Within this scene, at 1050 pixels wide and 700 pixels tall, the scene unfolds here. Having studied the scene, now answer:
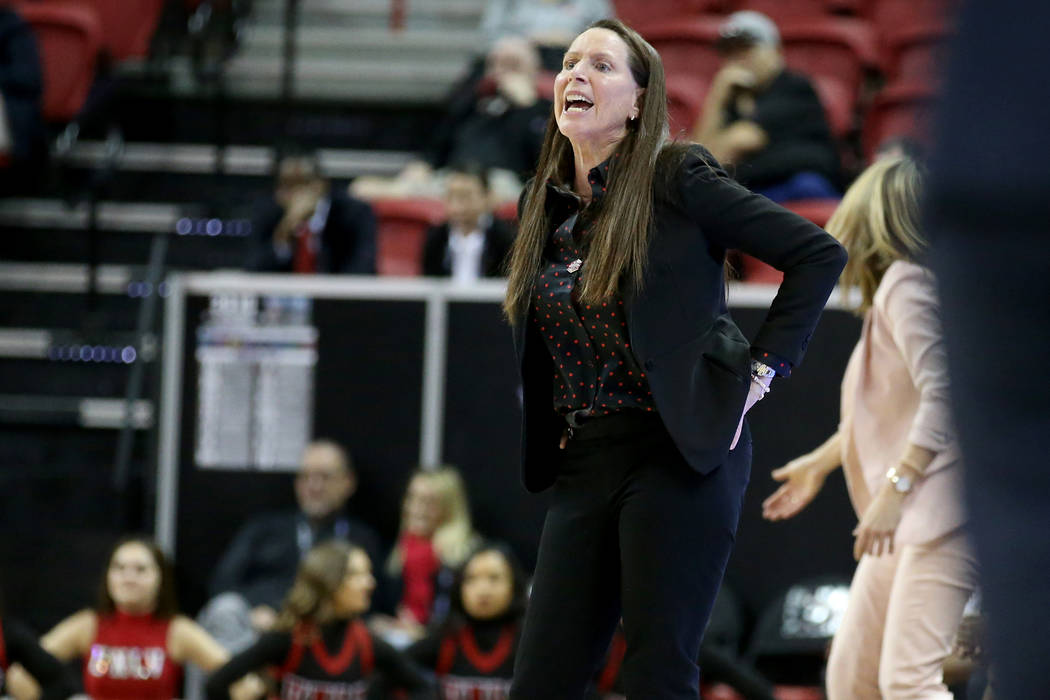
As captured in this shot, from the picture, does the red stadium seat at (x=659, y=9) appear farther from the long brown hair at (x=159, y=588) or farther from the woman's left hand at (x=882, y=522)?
the woman's left hand at (x=882, y=522)

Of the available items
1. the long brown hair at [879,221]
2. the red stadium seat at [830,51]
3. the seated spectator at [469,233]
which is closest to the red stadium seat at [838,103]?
the red stadium seat at [830,51]

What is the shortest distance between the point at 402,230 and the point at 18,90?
90.0 inches

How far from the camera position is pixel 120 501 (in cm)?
762

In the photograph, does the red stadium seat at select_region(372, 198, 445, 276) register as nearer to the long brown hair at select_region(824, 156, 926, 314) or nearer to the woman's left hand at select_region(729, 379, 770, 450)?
the long brown hair at select_region(824, 156, 926, 314)

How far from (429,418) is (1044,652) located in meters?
6.09

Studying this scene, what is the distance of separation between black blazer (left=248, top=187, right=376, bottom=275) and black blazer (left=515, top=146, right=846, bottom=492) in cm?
481

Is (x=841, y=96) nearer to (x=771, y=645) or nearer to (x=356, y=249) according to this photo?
(x=356, y=249)

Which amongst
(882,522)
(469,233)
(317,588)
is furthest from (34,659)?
(882,522)

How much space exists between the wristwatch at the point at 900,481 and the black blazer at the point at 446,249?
3.96 metres

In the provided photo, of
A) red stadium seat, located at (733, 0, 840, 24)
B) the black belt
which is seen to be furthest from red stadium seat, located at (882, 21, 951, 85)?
the black belt

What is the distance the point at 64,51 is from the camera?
9219mm

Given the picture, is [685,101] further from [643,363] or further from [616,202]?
[643,363]

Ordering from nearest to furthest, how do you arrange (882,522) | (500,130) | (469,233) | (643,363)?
(643,363), (882,522), (469,233), (500,130)

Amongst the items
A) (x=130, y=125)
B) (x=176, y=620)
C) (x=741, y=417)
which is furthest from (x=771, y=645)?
(x=130, y=125)
